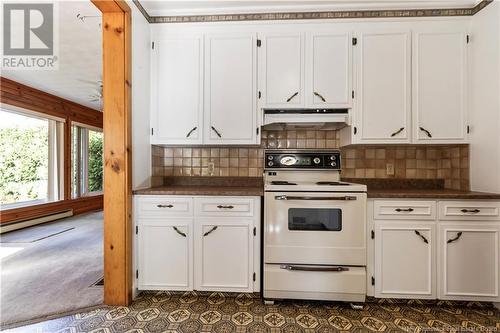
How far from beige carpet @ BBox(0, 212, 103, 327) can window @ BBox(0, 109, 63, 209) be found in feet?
3.04

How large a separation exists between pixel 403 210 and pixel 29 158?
5734 mm

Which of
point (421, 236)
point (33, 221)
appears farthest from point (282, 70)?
point (33, 221)

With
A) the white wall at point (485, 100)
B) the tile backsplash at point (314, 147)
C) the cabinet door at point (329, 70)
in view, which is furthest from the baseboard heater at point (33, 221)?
the white wall at point (485, 100)

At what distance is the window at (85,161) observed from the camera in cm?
521

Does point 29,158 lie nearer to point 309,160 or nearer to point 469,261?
point 309,160

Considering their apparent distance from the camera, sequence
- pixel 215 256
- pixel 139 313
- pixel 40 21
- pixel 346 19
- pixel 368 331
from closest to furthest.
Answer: pixel 368 331, pixel 139 313, pixel 215 256, pixel 346 19, pixel 40 21

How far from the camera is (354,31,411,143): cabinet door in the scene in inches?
81.2

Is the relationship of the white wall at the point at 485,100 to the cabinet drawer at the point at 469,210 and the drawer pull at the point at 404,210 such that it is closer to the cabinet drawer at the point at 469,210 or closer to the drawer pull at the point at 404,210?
the cabinet drawer at the point at 469,210

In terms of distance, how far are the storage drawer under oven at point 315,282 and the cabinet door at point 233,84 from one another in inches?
44.6

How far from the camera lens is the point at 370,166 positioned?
243 cm

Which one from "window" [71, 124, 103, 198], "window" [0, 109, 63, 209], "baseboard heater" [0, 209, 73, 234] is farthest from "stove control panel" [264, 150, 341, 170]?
"window" [71, 124, 103, 198]

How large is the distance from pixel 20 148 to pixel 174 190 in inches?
161

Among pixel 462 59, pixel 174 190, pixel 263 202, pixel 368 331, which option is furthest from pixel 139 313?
pixel 462 59

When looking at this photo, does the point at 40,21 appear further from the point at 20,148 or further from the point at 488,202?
the point at 488,202
